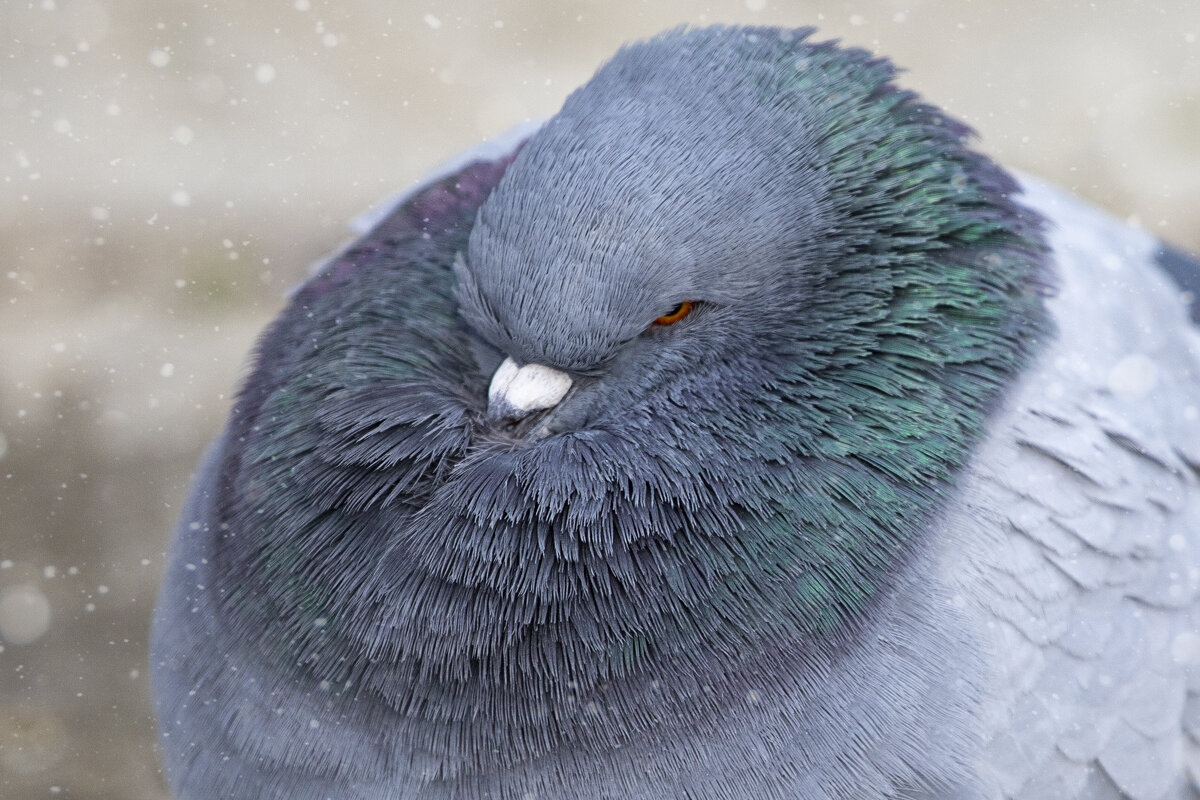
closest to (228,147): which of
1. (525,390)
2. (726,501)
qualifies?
(525,390)

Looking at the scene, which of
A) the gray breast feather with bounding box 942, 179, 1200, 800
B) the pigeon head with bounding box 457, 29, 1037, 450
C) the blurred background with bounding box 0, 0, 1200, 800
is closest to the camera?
the pigeon head with bounding box 457, 29, 1037, 450

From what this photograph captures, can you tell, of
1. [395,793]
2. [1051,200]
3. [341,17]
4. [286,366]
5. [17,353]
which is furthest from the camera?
[341,17]

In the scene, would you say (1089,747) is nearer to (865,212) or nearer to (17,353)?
(865,212)

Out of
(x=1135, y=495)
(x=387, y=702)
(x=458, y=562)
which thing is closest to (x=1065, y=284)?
(x=1135, y=495)

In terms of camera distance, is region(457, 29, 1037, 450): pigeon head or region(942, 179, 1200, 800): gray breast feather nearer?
region(457, 29, 1037, 450): pigeon head

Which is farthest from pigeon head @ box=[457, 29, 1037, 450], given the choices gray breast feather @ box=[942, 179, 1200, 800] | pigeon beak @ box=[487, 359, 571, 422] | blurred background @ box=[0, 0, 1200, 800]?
blurred background @ box=[0, 0, 1200, 800]

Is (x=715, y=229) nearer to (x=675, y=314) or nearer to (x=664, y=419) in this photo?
(x=675, y=314)

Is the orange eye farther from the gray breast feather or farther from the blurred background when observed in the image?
the blurred background

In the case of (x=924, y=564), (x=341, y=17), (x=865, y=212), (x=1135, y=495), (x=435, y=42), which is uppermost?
(x=341, y=17)
